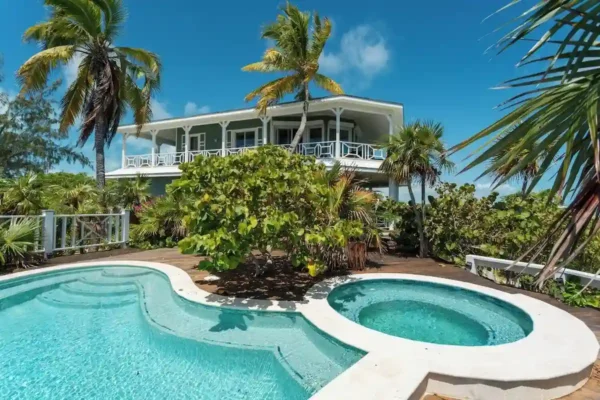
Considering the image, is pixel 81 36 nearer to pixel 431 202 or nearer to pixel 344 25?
pixel 344 25

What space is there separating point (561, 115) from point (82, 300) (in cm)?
846

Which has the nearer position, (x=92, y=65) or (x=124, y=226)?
(x=124, y=226)

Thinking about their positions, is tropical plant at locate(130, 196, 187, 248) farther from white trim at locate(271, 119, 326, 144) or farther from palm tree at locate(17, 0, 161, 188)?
white trim at locate(271, 119, 326, 144)

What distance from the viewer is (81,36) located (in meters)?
14.2

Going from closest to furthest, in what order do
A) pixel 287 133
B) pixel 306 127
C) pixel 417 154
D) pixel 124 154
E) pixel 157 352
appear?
1. pixel 157 352
2. pixel 417 154
3. pixel 306 127
4. pixel 287 133
5. pixel 124 154

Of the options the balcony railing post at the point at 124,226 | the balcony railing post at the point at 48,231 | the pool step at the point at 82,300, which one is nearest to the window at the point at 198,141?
the balcony railing post at the point at 124,226

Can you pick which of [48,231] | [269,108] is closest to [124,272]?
[48,231]

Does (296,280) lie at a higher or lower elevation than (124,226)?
lower

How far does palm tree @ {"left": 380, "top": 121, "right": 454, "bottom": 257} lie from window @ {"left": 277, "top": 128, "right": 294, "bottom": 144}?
10.5 metres

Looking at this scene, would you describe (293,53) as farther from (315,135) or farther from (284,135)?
(284,135)

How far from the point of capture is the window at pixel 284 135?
20.8 m

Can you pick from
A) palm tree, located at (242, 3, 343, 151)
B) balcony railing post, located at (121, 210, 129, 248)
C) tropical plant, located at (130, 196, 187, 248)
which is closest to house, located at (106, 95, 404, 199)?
palm tree, located at (242, 3, 343, 151)

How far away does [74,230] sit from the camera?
11547 mm

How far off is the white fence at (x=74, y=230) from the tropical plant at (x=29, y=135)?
19638mm
